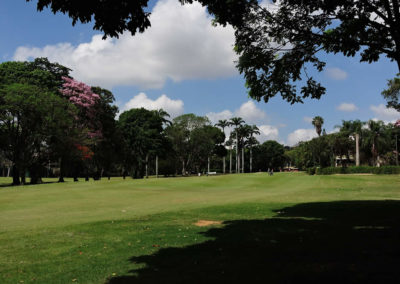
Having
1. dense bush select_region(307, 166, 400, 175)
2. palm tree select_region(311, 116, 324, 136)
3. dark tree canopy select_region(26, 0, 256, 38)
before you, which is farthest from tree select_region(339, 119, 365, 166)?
dark tree canopy select_region(26, 0, 256, 38)

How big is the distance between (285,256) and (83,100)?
5097cm

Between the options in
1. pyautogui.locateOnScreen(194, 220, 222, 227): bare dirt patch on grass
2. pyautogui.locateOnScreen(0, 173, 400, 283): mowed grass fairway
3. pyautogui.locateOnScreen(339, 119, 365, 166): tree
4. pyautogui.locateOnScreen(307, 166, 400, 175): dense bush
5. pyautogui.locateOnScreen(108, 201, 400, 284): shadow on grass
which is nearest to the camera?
pyautogui.locateOnScreen(108, 201, 400, 284): shadow on grass

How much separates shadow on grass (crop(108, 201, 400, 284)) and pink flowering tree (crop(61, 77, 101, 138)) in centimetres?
4581

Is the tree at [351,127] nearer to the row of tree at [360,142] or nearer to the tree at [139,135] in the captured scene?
the row of tree at [360,142]

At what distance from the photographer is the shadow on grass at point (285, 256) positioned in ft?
22.0

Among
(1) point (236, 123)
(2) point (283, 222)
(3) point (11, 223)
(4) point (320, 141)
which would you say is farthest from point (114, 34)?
(1) point (236, 123)

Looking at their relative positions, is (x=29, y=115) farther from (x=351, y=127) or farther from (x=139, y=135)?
(x=351, y=127)

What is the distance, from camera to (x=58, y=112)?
46188 mm

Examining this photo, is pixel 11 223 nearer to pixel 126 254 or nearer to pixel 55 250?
pixel 55 250

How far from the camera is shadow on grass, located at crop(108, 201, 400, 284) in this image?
22.0 ft

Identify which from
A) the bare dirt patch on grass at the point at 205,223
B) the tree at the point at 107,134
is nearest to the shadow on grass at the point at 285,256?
the bare dirt patch on grass at the point at 205,223

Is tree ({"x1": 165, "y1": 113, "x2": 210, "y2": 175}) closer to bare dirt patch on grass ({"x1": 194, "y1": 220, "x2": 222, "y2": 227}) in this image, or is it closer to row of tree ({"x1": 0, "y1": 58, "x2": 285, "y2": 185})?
row of tree ({"x1": 0, "y1": 58, "x2": 285, "y2": 185})

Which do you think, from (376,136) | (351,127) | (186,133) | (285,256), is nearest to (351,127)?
(351,127)

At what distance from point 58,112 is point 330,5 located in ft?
141
